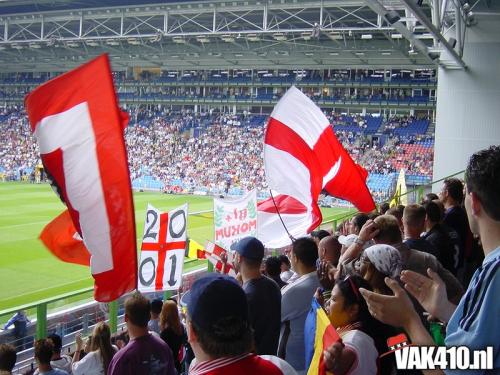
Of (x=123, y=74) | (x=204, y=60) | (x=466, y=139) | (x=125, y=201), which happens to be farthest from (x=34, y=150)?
(x=125, y=201)

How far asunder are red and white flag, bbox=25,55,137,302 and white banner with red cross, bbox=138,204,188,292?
2.75 m

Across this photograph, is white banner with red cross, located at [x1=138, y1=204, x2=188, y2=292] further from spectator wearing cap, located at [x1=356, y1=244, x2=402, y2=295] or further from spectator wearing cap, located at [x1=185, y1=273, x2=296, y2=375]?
spectator wearing cap, located at [x1=185, y1=273, x2=296, y2=375]

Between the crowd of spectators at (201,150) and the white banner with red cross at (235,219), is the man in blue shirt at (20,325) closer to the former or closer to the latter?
the white banner with red cross at (235,219)

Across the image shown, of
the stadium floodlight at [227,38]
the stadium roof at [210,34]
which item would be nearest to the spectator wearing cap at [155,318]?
the stadium roof at [210,34]

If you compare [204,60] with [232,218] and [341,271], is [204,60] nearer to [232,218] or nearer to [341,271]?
[232,218]

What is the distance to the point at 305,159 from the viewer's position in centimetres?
540

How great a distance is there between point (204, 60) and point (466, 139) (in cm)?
2865

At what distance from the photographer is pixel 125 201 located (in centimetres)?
307

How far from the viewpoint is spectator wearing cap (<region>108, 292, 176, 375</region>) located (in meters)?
2.61

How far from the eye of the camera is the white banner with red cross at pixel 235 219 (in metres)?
6.81

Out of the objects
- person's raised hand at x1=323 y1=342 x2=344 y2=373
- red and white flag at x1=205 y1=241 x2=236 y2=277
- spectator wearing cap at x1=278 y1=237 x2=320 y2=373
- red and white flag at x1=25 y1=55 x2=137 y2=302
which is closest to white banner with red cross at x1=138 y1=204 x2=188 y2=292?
red and white flag at x1=205 y1=241 x2=236 y2=277

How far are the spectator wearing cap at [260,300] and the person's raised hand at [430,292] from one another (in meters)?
1.41

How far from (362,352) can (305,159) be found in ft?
11.6

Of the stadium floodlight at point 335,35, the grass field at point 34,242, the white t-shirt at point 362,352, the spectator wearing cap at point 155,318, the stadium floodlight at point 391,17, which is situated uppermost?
the stadium floodlight at point 335,35
